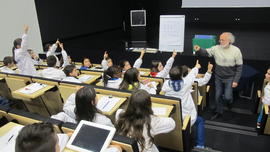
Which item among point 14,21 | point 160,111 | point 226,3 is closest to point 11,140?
point 160,111

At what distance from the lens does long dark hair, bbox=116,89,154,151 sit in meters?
1.97

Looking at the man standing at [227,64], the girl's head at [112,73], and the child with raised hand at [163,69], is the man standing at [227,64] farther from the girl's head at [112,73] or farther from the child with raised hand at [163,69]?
the girl's head at [112,73]

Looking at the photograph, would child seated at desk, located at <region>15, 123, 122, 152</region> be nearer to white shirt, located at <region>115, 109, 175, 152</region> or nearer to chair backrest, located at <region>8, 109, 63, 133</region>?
chair backrest, located at <region>8, 109, 63, 133</region>

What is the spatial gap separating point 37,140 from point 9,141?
0.67m

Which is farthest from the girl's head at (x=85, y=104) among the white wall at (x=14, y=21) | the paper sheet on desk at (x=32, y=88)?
the white wall at (x=14, y=21)

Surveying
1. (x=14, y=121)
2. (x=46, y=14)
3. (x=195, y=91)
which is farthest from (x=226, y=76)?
(x=46, y=14)

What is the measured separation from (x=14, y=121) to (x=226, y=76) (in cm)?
309

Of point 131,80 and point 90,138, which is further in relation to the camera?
point 131,80

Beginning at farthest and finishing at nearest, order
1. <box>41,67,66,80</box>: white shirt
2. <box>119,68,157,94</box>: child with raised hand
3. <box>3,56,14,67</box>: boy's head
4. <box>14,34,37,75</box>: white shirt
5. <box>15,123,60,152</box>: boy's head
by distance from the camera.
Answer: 1. <box>3,56,14,67</box>: boy's head
2. <box>14,34,37,75</box>: white shirt
3. <box>41,67,66,80</box>: white shirt
4. <box>119,68,157,94</box>: child with raised hand
5. <box>15,123,60,152</box>: boy's head

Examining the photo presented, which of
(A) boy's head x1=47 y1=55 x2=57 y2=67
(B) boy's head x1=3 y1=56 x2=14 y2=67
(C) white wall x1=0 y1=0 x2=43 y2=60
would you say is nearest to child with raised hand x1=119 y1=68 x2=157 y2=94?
(A) boy's head x1=47 y1=55 x2=57 y2=67

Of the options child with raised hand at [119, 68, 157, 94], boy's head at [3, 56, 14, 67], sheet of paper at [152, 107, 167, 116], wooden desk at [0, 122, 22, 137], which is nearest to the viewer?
wooden desk at [0, 122, 22, 137]

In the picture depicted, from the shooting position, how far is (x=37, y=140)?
1.46 metres

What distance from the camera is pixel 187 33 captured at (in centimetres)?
882

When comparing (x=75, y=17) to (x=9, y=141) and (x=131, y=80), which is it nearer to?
(x=131, y=80)
